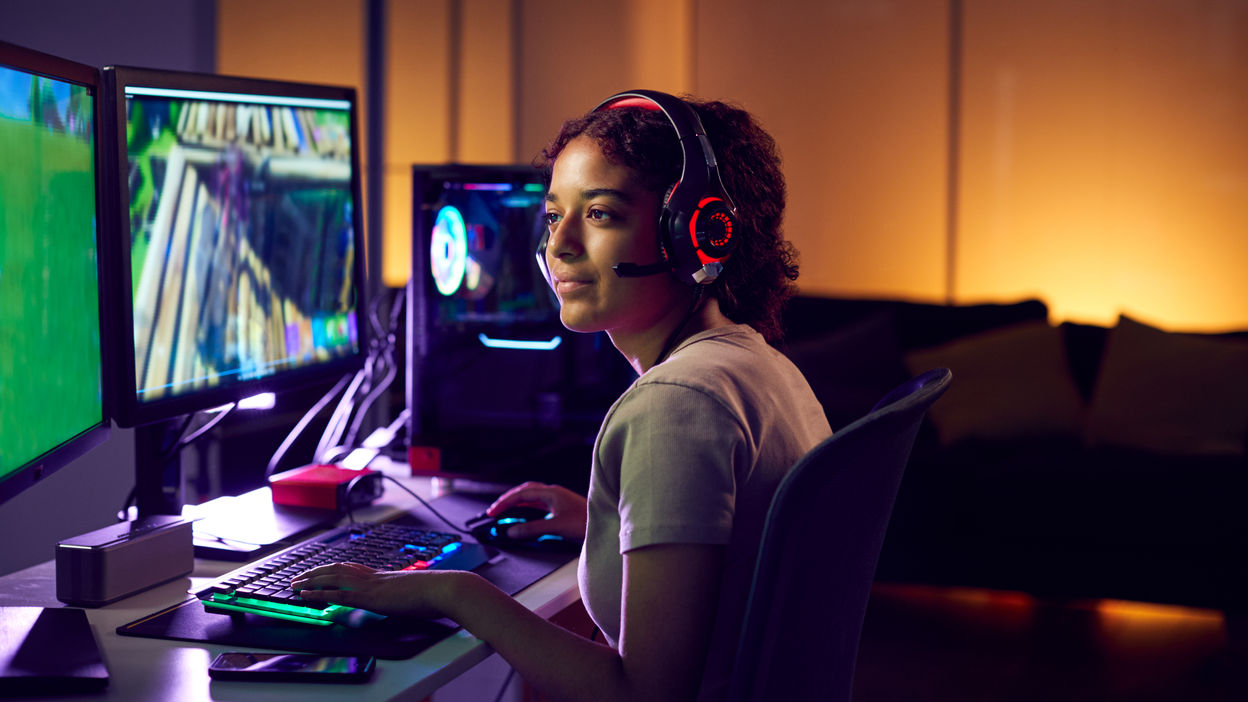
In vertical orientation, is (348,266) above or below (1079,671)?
above

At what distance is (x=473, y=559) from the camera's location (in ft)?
3.95

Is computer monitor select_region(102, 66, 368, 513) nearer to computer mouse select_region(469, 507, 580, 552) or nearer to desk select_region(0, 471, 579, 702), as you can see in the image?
desk select_region(0, 471, 579, 702)

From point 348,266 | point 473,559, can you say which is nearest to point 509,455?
point 348,266

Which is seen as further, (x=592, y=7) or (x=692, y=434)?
(x=592, y=7)

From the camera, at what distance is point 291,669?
34.0 inches

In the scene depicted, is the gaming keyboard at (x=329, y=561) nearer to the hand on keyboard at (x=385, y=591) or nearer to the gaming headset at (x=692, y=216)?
the hand on keyboard at (x=385, y=591)

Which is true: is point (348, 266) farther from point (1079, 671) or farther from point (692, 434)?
point (1079, 671)

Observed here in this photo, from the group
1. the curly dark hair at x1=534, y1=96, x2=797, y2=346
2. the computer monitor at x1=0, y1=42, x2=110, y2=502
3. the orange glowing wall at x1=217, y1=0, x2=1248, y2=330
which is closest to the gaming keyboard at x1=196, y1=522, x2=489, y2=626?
the computer monitor at x1=0, y1=42, x2=110, y2=502

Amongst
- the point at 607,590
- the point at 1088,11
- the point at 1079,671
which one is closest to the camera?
the point at 607,590

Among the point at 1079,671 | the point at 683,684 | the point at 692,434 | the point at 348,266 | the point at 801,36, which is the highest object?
the point at 801,36

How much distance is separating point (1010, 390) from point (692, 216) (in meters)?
2.60

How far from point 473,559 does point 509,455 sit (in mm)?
500

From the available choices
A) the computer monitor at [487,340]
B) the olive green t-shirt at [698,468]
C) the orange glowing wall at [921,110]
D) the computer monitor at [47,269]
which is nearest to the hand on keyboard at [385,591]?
the olive green t-shirt at [698,468]

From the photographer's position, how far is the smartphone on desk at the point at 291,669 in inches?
33.9
